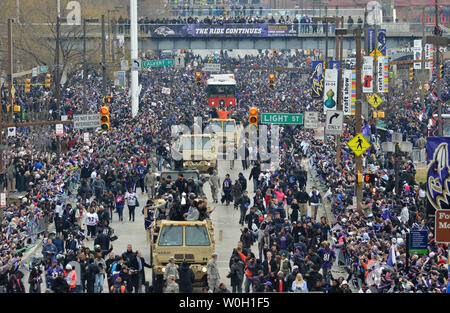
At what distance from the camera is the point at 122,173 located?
108ft

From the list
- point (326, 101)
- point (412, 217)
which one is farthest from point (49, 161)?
point (412, 217)

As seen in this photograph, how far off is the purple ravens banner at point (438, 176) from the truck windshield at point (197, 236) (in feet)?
20.8

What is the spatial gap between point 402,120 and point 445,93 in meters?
15.0

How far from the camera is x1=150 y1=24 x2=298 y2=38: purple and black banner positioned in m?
85.9

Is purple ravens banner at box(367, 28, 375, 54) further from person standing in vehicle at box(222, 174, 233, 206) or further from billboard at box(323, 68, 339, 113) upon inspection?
person standing in vehicle at box(222, 174, 233, 206)

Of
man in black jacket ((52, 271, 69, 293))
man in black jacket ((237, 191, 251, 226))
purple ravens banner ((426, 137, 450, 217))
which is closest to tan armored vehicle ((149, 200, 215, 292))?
man in black jacket ((52, 271, 69, 293))

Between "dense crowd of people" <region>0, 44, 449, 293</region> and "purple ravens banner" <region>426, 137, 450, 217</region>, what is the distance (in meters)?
2.04

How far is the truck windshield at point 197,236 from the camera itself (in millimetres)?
20312

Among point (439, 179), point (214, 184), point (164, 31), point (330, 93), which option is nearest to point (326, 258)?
point (439, 179)

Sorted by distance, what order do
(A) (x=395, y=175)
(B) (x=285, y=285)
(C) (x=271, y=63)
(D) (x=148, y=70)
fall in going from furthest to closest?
1. (C) (x=271, y=63)
2. (D) (x=148, y=70)
3. (A) (x=395, y=175)
4. (B) (x=285, y=285)

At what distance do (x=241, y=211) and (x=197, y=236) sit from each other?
8.93 m

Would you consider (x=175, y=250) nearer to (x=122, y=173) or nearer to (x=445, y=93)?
(x=122, y=173)

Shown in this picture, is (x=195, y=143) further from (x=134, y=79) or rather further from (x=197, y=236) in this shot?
(x=134, y=79)

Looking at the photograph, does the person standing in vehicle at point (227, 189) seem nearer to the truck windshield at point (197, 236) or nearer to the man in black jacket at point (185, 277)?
the truck windshield at point (197, 236)
